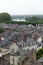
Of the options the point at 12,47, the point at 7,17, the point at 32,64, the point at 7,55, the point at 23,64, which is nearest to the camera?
the point at 32,64

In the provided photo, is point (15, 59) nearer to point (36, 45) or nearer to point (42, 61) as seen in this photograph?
point (42, 61)

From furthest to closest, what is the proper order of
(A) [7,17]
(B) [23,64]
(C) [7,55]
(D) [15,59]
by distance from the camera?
(A) [7,17] < (C) [7,55] < (D) [15,59] < (B) [23,64]

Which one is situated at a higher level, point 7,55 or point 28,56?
point 28,56

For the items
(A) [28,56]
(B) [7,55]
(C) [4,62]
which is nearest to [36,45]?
(B) [7,55]

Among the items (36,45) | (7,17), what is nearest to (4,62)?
(36,45)

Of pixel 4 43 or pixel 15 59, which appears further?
pixel 4 43

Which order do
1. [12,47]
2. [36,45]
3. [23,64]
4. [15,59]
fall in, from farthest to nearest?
[36,45], [12,47], [15,59], [23,64]

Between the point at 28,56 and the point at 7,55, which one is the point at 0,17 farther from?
the point at 28,56

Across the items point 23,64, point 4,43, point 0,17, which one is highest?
point 23,64

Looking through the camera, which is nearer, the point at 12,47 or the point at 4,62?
the point at 4,62
